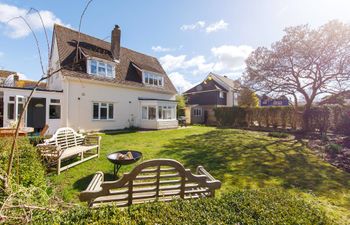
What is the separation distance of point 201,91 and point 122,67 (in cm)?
1720

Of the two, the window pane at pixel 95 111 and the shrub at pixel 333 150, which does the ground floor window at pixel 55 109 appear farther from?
the shrub at pixel 333 150

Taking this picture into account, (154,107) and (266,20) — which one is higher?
(266,20)

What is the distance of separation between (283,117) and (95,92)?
18833 millimetres

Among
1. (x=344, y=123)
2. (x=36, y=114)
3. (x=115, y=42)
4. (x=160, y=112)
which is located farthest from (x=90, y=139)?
(x=344, y=123)

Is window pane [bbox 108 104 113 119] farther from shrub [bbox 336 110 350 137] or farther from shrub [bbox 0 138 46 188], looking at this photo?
shrub [bbox 336 110 350 137]

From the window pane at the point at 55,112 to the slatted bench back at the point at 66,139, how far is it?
7.72 meters

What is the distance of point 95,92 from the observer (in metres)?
15.8

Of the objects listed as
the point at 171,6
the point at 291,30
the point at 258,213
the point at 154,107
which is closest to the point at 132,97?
the point at 154,107

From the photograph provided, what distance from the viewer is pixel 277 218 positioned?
96.9 inches

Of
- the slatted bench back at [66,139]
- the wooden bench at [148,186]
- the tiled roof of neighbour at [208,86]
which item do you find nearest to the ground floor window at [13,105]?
the slatted bench back at [66,139]

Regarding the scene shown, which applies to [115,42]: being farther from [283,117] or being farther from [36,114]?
[283,117]

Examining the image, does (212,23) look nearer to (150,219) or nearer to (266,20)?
(266,20)

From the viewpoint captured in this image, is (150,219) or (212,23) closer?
(150,219)

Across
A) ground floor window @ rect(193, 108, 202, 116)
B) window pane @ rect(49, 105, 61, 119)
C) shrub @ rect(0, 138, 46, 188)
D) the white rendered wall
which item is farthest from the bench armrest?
ground floor window @ rect(193, 108, 202, 116)
